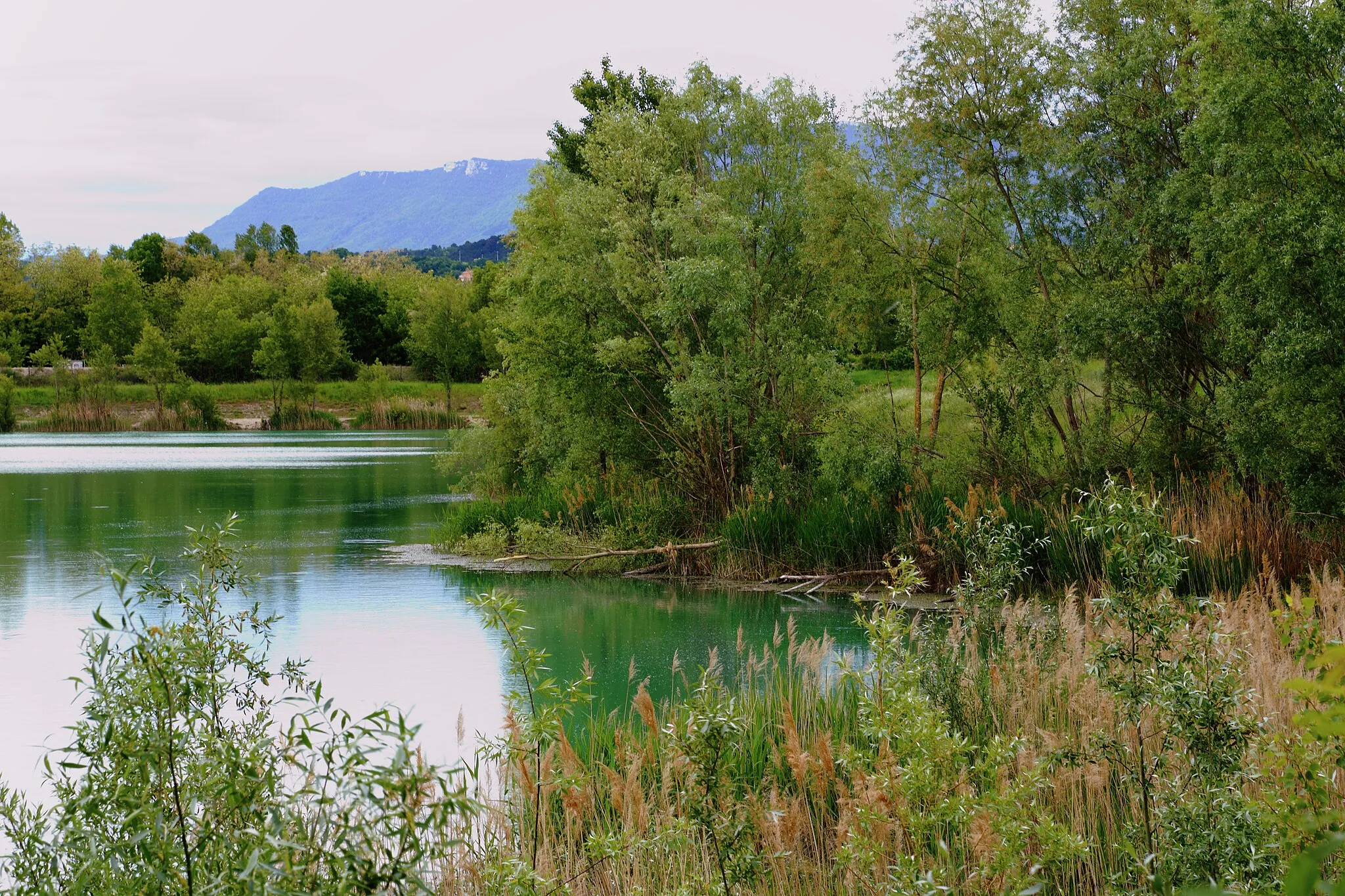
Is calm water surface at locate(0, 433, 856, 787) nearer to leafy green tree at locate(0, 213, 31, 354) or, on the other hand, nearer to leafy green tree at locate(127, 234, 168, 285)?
leafy green tree at locate(0, 213, 31, 354)

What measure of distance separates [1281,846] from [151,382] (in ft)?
204

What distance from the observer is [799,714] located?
6.51 meters

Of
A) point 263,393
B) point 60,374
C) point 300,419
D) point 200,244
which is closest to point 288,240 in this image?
point 200,244

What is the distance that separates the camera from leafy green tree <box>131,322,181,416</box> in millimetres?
56906

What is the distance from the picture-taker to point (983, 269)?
14.6 metres

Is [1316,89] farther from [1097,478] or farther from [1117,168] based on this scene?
[1097,478]

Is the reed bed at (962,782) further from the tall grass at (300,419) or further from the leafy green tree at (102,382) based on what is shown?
the tall grass at (300,419)

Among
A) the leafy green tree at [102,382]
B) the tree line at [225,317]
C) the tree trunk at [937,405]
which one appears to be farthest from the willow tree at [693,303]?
the leafy green tree at [102,382]

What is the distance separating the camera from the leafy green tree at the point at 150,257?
91.1m

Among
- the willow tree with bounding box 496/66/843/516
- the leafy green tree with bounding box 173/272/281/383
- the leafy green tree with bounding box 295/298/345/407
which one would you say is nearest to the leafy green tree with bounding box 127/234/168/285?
Result: the leafy green tree with bounding box 173/272/281/383

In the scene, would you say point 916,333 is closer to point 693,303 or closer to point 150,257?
point 693,303

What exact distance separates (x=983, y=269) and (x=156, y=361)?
5209 cm

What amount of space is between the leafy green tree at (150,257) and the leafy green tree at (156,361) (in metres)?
34.2

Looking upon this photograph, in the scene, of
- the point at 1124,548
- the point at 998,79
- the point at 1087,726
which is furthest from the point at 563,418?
the point at 1124,548
